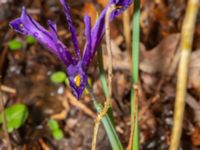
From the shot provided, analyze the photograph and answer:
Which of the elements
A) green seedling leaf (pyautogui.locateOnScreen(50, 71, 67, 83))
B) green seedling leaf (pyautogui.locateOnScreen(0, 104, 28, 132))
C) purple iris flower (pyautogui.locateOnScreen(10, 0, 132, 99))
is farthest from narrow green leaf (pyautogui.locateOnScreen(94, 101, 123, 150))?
green seedling leaf (pyautogui.locateOnScreen(50, 71, 67, 83))

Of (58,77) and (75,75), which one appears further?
(58,77)

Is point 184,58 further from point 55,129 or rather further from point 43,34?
point 55,129

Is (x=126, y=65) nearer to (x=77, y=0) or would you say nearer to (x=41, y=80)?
(x=41, y=80)

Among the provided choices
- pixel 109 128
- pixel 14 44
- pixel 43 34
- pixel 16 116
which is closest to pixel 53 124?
pixel 16 116

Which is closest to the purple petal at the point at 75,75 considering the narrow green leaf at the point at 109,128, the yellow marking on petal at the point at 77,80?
the yellow marking on petal at the point at 77,80

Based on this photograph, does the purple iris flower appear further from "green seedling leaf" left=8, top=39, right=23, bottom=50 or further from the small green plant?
"green seedling leaf" left=8, top=39, right=23, bottom=50
